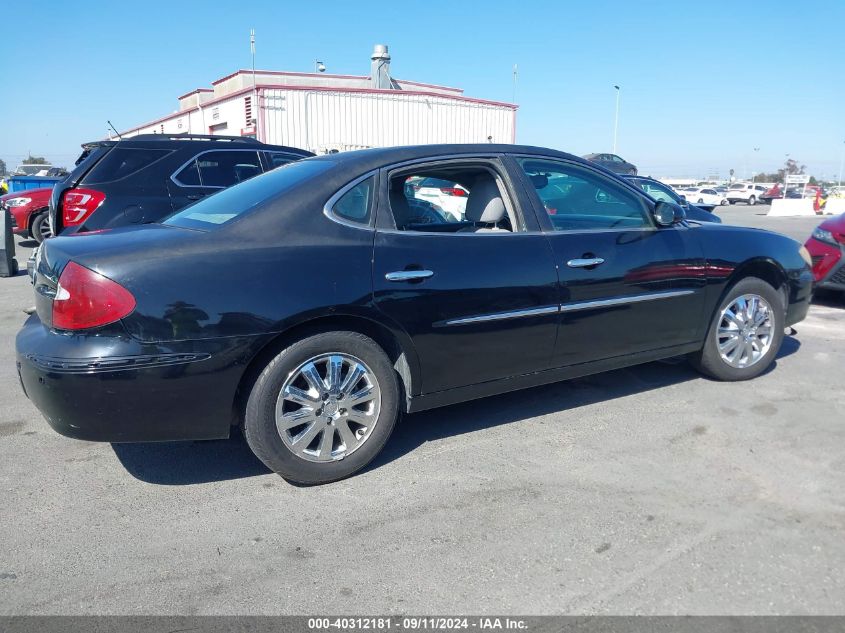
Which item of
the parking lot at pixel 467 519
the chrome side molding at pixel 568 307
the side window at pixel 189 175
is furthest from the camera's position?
the side window at pixel 189 175

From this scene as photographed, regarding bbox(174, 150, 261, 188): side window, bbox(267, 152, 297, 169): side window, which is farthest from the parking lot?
bbox(267, 152, 297, 169): side window

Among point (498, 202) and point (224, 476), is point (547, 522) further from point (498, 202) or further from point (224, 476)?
point (498, 202)

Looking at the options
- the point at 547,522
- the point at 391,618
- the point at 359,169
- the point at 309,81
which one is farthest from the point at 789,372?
the point at 309,81

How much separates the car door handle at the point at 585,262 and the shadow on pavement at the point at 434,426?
989mm

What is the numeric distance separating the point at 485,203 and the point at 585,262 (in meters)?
0.69

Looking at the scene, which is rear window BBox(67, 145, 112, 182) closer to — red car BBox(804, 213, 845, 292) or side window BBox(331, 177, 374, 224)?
side window BBox(331, 177, 374, 224)

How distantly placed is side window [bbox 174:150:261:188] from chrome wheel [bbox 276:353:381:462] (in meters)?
4.52

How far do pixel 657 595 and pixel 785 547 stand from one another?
2.34 feet

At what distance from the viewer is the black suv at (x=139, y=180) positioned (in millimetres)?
7074

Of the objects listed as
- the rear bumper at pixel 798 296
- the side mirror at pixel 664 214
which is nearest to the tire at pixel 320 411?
the side mirror at pixel 664 214

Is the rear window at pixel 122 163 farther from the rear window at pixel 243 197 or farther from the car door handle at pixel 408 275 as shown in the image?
the car door handle at pixel 408 275

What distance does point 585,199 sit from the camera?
456 centimetres

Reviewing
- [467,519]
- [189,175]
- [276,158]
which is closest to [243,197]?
[467,519]

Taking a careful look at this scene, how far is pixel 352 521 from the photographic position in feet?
10.4
